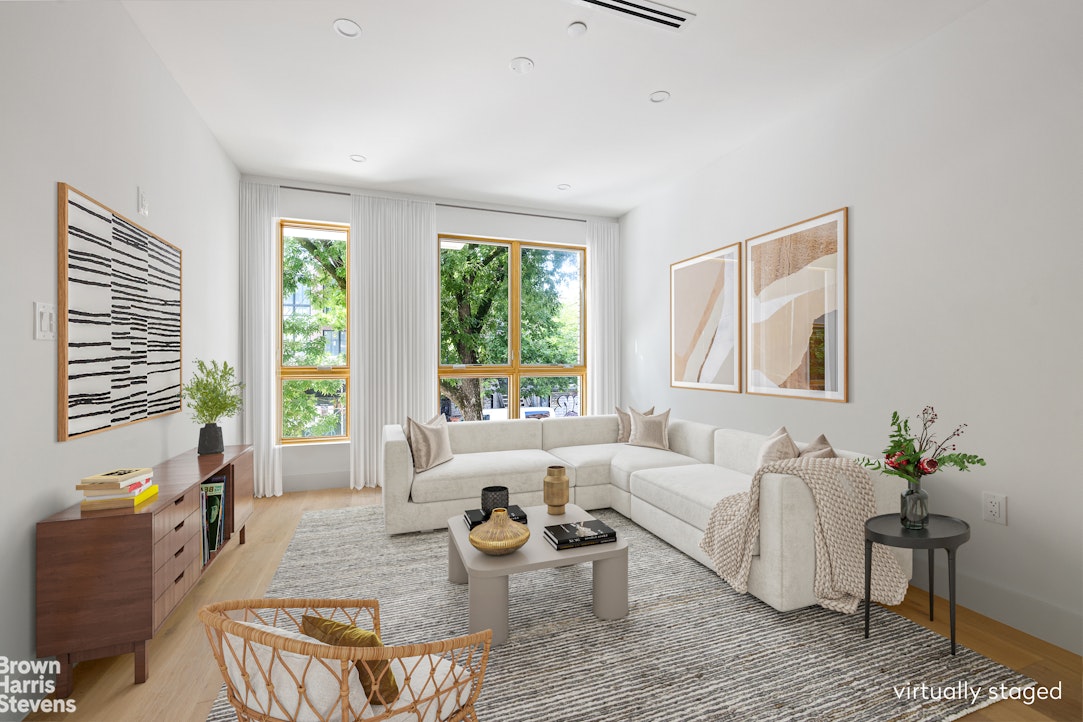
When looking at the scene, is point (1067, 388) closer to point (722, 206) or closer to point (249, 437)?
point (722, 206)

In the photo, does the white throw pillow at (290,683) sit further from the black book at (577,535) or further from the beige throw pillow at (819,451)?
the beige throw pillow at (819,451)

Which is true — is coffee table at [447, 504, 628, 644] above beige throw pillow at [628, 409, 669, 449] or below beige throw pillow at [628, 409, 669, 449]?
below

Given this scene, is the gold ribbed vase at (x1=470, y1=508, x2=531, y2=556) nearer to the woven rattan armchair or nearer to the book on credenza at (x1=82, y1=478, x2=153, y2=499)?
the woven rattan armchair

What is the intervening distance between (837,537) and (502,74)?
Answer: 9.99ft

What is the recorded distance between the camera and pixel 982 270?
2.41 meters

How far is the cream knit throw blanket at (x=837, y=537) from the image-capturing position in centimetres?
232

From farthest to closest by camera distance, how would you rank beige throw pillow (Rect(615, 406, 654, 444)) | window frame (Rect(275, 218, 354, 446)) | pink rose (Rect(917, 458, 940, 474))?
window frame (Rect(275, 218, 354, 446)) → beige throw pillow (Rect(615, 406, 654, 444)) → pink rose (Rect(917, 458, 940, 474))

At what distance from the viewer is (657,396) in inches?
203

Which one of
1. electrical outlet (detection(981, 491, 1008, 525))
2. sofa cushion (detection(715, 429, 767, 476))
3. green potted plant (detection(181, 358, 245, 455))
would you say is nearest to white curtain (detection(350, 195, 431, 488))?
green potted plant (detection(181, 358, 245, 455))

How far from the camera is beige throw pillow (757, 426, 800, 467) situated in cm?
284

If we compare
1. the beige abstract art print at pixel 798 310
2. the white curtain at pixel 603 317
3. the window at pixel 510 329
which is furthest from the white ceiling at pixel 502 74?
the white curtain at pixel 603 317

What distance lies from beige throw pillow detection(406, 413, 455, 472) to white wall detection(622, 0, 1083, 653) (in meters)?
2.54

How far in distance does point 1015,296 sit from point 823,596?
1.60 meters

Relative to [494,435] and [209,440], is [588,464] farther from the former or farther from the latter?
[209,440]
